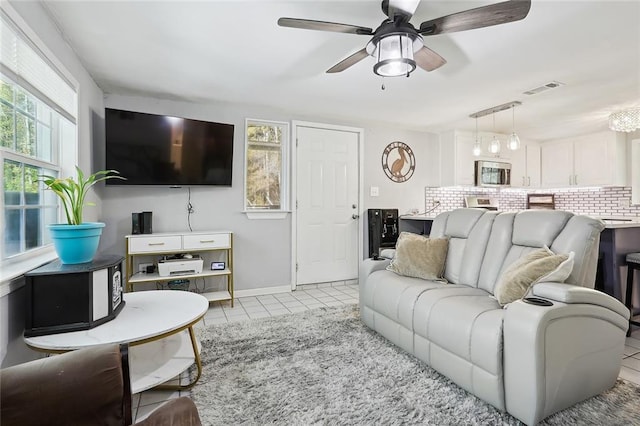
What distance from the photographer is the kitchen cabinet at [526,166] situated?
561 centimetres

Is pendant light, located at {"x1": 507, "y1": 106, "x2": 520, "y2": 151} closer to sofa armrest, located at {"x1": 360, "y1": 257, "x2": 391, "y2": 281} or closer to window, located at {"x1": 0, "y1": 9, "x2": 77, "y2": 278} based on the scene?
sofa armrest, located at {"x1": 360, "y1": 257, "x2": 391, "y2": 281}

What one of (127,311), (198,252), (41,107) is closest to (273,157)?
(198,252)

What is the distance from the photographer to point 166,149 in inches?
133

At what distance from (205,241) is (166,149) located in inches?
41.3

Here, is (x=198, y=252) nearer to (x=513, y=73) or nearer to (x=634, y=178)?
(x=513, y=73)

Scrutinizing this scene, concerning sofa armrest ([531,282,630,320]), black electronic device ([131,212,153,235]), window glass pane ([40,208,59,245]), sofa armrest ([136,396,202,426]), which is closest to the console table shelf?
black electronic device ([131,212,153,235])

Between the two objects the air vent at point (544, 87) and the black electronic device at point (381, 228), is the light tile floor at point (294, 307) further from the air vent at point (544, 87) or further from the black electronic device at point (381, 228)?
the air vent at point (544, 87)

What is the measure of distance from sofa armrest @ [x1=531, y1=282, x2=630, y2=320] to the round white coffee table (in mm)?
1909

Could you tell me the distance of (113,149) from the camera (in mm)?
3143

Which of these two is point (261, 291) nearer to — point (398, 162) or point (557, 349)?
point (398, 162)

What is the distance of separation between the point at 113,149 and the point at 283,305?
92.9 inches

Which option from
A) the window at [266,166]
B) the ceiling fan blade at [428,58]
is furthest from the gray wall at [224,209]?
the ceiling fan blade at [428,58]

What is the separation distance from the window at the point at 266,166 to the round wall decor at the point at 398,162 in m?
1.60

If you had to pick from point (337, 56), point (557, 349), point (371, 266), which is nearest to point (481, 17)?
point (337, 56)
